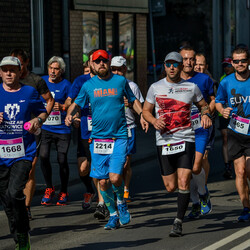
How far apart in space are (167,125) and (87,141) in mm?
1977

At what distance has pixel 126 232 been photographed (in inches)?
327

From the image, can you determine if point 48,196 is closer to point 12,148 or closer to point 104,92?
point 104,92

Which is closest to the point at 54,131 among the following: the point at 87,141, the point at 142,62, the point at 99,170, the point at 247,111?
the point at 87,141

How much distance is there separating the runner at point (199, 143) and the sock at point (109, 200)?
108 cm

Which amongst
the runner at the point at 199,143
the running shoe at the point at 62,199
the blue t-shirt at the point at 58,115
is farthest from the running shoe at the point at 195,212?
the blue t-shirt at the point at 58,115

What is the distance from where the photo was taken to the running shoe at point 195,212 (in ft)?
29.9

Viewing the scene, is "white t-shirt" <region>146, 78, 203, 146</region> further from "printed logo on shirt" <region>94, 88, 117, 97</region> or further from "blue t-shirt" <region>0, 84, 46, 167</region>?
"blue t-shirt" <region>0, 84, 46, 167</region>

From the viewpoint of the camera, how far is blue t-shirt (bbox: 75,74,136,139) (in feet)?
27.9

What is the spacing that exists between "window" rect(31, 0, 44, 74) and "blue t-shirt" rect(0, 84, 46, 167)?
9.72m

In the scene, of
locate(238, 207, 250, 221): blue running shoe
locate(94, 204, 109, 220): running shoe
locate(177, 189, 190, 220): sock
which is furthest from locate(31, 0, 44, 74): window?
locate(177, 189, 190, 220): sock

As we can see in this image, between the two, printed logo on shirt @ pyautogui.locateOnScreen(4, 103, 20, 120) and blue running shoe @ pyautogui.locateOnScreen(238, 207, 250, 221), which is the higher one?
printed logo on shirt @ pyautogui.locateOnScreen(4, 103, 20, 120)

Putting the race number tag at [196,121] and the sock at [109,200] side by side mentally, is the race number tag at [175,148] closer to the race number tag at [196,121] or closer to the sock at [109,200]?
the sock at [109,200]

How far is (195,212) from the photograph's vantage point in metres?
9.15

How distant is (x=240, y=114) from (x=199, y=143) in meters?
0.62
